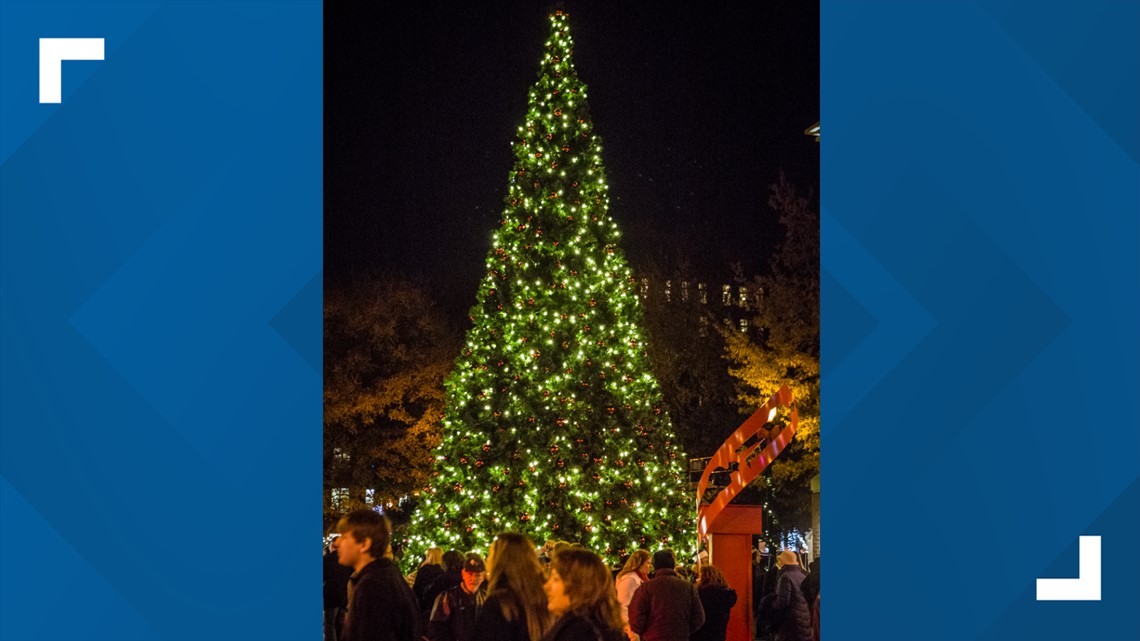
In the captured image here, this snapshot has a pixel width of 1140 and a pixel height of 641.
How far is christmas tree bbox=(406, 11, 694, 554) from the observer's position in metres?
15.5

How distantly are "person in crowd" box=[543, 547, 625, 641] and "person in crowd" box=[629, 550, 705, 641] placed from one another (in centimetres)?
359

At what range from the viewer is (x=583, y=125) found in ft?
51.6

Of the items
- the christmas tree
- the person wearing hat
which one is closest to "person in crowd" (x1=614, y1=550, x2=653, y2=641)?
the person wearing hat

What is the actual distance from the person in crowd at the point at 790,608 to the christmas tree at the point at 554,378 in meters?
2.81
